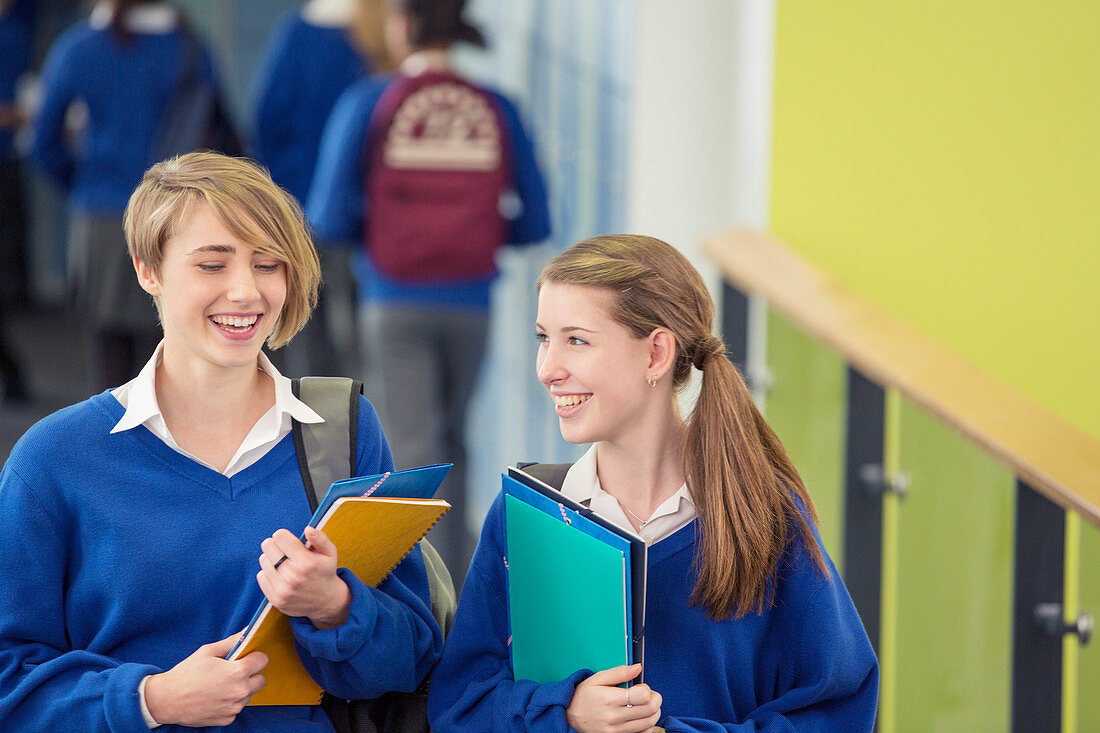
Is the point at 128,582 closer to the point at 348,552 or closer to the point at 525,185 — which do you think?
the point at 348,552

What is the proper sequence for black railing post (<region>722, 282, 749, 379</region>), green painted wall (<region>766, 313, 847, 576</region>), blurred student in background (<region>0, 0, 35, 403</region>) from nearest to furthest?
green painted wall (<region>766, 313, 847, 576</region>) < black railing post (<region>722, 282, 749, 379</region>) < blurred student in background (<region>0, 0, 35, 403</region>)

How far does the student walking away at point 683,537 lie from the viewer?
1.70 metres

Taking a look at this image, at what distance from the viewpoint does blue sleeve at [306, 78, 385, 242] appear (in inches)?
154

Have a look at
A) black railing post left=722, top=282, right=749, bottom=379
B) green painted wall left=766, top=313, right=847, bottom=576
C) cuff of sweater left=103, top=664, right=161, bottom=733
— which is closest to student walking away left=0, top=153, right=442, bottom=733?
cuff of sweater left=103, top=664, right=161, bottom=733

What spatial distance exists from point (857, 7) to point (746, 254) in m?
0.76

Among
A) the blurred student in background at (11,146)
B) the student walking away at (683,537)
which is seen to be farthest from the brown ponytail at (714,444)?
the blurred student in background at (11,146)

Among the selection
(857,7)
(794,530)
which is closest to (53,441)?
(794,530)

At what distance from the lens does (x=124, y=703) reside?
63.0 inches

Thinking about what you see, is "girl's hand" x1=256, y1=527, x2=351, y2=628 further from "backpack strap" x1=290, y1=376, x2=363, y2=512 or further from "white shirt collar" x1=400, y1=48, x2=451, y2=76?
"white shirt collar" x1=400, y1=48, x2=451, y2=76

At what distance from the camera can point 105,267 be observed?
4.28 m

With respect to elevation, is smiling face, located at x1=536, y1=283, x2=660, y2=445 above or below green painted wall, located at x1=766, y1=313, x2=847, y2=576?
above

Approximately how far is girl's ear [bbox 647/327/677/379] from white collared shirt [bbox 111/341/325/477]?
457mm

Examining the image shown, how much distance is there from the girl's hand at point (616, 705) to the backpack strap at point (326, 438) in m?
0.44

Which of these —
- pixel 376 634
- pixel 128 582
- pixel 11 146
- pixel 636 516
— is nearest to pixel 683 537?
pixel 636 516
